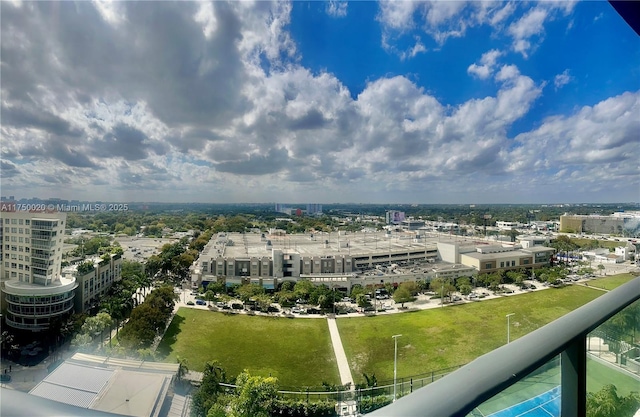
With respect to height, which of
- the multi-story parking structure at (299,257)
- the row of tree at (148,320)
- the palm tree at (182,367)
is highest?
the multi-story parking structure at (299,257)

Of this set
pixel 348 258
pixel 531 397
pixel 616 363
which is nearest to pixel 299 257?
pixel 348 258

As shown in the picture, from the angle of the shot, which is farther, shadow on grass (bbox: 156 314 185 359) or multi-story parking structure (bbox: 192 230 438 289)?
multi-story parking structure (bbox: 192 230 438 289)

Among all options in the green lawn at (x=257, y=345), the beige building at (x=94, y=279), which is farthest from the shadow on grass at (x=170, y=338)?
the beige building at (x=94, y=279)

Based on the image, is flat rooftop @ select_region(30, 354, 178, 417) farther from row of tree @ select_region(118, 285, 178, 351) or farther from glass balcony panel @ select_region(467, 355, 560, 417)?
glass balcony panel @ select_region(467, 355, 560, 417)

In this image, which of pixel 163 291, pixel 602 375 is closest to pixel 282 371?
pixel 163 291

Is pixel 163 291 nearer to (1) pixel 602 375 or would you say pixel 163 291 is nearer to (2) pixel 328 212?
(1) pixel 602 375

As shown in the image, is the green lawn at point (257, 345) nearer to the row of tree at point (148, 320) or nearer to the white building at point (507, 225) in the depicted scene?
the row of tree at point (148, 320)

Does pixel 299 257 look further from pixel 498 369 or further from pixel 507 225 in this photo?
pixel 507 225

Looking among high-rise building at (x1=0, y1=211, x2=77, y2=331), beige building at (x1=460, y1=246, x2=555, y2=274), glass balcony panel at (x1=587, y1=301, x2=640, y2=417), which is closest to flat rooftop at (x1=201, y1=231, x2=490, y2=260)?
beige building at (x1=460, y1=246, x2=555, y2=274)
